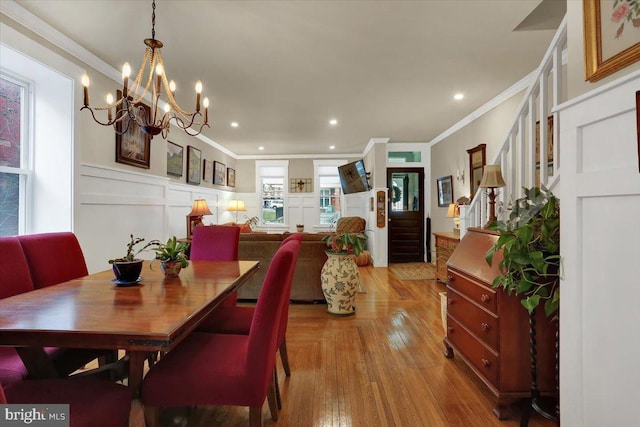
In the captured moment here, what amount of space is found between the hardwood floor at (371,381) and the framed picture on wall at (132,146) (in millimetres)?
2442

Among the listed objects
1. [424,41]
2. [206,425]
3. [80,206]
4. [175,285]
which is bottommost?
[206,425]

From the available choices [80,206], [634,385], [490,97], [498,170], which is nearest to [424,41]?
[498,170]

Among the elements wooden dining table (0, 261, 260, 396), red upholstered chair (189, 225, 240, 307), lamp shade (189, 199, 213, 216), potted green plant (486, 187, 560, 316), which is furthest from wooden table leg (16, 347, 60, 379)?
lamp shade (189, 199, 213, 216)

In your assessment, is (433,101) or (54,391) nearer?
(54,391)

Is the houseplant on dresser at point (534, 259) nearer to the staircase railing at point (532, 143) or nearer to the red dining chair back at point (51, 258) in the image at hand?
the staircase railing at point (532, 143)

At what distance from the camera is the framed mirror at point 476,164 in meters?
4.38

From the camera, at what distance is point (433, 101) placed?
406 centimetres

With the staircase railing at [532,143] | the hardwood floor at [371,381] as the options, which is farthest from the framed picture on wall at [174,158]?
the staircase railing at [532,143]

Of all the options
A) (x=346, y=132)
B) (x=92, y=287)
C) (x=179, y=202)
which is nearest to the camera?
(x=92, y=287)

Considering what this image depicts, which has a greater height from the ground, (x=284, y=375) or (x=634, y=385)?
(x=634, y=385)

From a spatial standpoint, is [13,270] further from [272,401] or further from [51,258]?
[272,401]

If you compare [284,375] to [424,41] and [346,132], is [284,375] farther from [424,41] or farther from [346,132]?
[346,132]

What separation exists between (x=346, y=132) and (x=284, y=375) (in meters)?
4.44

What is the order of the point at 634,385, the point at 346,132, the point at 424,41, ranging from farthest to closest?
the point at 346,132, the point at 424,41, the point at 634,385
